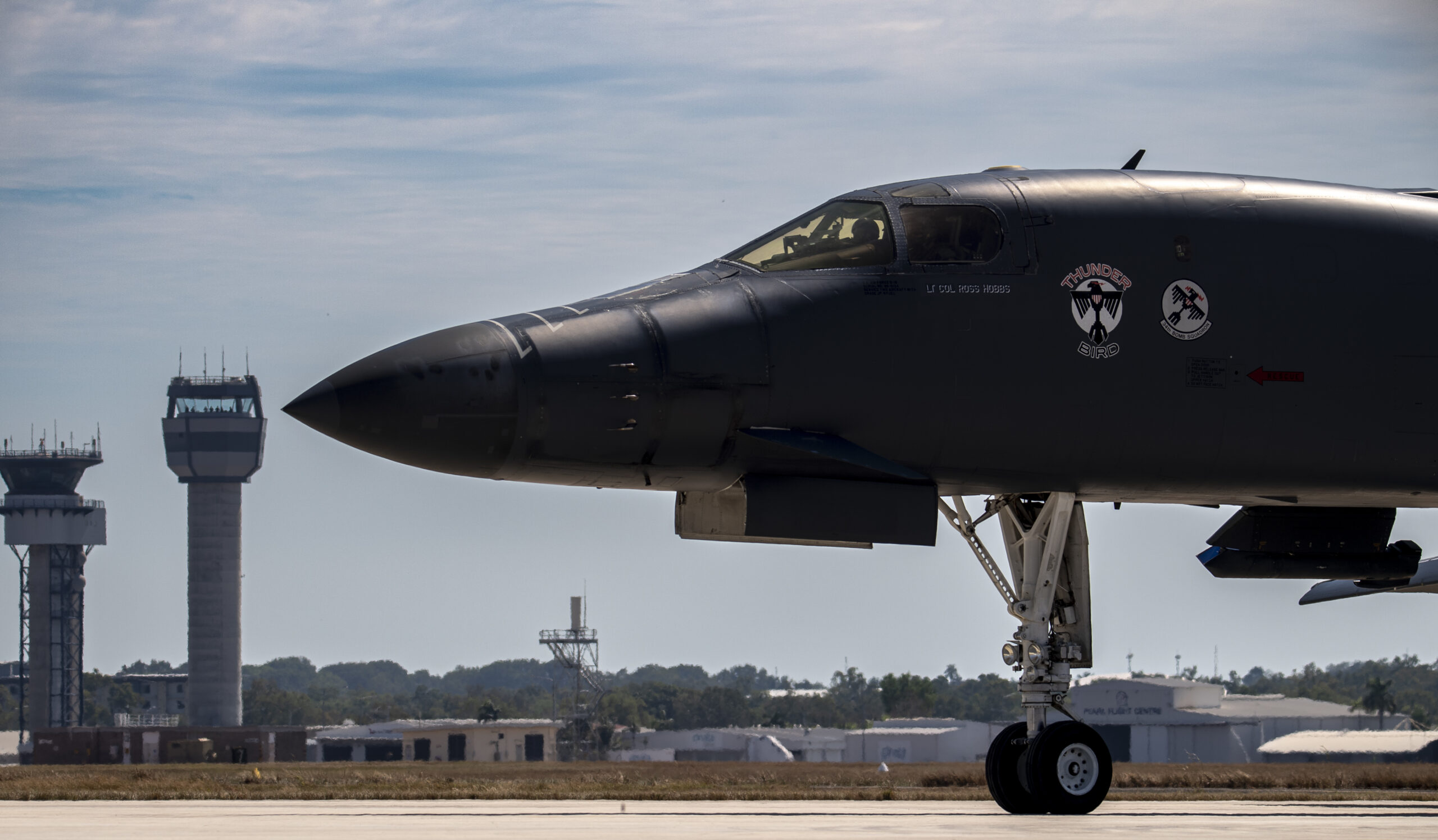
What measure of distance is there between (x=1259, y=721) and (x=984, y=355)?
363 ft

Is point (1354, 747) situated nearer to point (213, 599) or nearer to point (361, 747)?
point (361, 747)

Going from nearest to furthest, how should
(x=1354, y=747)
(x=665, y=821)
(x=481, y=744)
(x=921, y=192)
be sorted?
(x=665, y=821) → (x=921, y=192) → (x=1354, y=747) → (x=481, y=744)

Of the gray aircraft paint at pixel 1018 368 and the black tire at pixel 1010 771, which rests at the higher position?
the gray aircraft paint at pixel 1018 368

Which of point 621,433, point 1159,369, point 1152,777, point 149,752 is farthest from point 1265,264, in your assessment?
point 149,752

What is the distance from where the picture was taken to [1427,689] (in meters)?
199

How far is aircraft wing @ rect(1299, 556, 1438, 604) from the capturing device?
21922 mm

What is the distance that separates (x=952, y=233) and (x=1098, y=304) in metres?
1.26

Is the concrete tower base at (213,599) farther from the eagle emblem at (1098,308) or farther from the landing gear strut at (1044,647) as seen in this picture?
the eagle emblem at (1098,308)

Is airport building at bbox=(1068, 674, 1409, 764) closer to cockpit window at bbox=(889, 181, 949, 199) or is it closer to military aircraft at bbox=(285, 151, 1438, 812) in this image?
military aircraft at bbox=(285, 151, 1438, 812)

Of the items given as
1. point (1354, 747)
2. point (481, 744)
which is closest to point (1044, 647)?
point (1354, 747)

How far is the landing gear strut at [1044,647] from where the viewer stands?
41.8ft

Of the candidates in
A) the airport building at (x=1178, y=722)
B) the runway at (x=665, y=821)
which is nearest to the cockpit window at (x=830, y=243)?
the runway at (x=665, y=821)

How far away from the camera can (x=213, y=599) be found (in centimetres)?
19288

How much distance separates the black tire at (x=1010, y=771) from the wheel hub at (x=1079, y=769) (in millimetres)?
338
